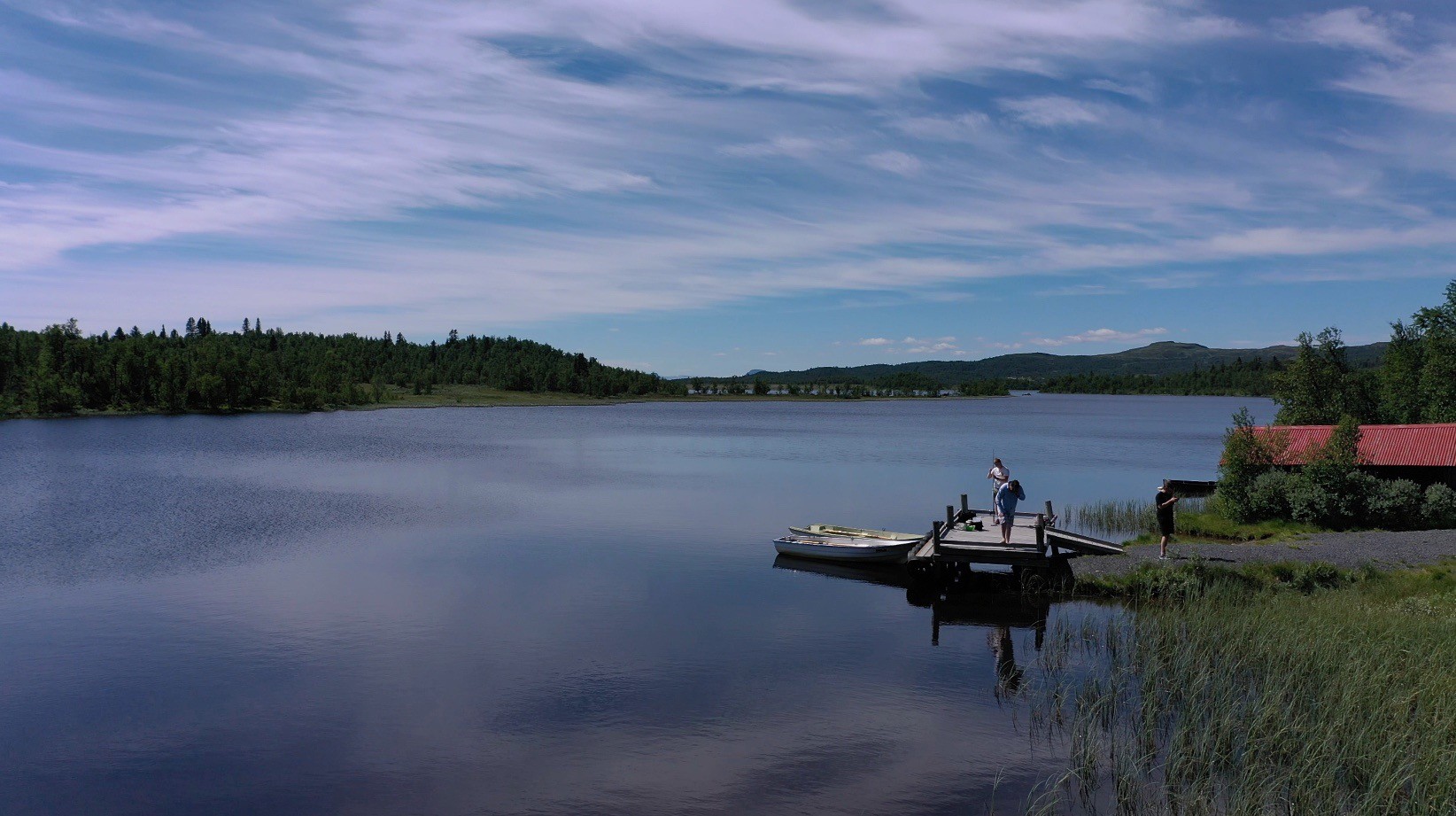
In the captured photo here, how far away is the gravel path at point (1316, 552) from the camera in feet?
92.0

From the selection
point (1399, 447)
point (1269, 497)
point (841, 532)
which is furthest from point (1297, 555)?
point (1399, 447)

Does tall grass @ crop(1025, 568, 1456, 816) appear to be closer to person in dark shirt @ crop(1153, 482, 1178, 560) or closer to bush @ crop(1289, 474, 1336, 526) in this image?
person in dark shirt @ crop(1153, 482, 1178, 560)

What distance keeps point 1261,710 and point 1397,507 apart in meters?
26.7

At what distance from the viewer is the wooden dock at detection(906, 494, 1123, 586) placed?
29.4 m

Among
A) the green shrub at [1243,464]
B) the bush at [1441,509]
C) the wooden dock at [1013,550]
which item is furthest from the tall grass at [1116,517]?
the bush at [1441,509]

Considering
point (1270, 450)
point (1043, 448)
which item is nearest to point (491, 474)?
point (1270, 450)

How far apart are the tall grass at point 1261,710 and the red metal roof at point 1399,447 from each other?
19117mm

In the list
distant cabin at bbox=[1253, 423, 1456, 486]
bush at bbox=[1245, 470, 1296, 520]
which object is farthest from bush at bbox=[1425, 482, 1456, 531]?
bush at bbox=[1245, 470, 1296, 520]

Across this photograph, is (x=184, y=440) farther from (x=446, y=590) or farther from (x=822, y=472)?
(x=446, y=590)

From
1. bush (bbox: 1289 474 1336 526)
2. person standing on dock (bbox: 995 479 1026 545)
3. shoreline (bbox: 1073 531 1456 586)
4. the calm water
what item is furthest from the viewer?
bush (bbox: 1289 474 1336 526)

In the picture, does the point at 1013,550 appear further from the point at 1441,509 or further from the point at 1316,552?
the point at 1441,509

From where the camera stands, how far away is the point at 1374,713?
47.6 feet

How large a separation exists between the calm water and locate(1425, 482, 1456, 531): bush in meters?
16.4

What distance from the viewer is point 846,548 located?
33.6m
